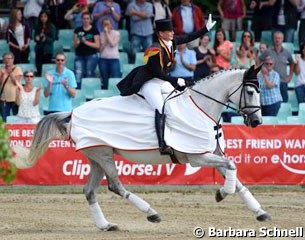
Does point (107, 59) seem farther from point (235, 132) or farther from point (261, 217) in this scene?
point (261, 217)

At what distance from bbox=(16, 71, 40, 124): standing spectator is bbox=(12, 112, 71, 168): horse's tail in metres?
5.87

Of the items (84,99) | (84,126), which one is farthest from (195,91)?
(84,99)

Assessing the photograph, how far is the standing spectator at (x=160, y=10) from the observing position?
949 inches

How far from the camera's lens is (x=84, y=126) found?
1452cm

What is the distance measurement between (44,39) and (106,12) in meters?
1.51

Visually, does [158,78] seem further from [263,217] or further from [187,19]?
[187,19]

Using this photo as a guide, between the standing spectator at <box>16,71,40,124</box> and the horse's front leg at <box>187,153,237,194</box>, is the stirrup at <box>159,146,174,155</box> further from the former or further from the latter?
the standing spectator at <box>16,71,40,124</box>

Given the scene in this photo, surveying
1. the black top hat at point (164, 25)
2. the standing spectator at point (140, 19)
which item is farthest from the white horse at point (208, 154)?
the standing spectator at point (140, 19)

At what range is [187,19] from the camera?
77.8 ft

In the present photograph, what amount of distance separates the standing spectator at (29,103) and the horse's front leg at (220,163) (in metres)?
7.28

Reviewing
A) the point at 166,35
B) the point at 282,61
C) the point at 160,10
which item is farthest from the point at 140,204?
the point at 160,10

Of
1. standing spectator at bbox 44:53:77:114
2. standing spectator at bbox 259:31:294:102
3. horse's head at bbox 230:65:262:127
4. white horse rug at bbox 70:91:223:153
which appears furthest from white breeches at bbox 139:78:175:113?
standing spectator at bbox 259:31:294:102

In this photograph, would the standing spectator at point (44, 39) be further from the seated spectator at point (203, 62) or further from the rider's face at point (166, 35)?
the rider's face at point (166, 35)

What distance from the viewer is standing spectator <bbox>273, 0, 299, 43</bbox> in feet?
80.6
